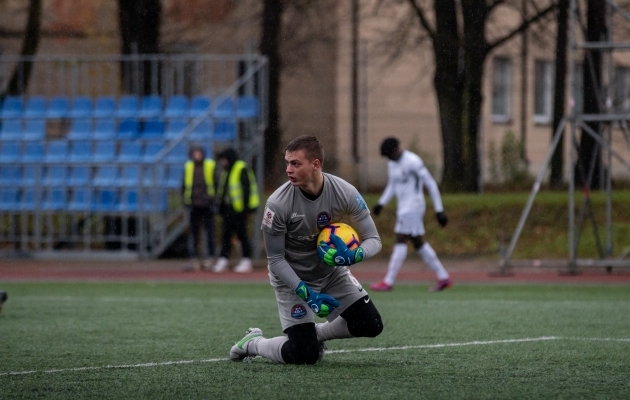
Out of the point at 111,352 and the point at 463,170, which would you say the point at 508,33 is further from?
the point at 111,352

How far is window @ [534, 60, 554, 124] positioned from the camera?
112ft

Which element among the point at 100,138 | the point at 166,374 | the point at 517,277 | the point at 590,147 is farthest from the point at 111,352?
the point at 590,147

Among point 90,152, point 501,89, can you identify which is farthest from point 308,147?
point 501,89

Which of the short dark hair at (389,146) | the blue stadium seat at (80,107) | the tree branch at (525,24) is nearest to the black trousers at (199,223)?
the blue stadium seat at (80,107)

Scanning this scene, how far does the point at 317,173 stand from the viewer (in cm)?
752

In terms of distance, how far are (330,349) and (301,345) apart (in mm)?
1290

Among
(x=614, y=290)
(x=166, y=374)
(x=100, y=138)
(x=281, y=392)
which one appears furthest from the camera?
(x=100, y=138)

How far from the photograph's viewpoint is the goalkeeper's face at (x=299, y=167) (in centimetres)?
738

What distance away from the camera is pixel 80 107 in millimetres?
23172

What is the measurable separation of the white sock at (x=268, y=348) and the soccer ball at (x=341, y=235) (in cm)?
86

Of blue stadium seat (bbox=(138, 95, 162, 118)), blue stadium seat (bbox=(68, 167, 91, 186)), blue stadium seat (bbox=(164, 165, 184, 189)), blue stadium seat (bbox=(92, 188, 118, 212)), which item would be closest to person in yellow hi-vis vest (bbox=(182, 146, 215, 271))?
blue stadium seat (bbox=(164, 165, 184, 189))

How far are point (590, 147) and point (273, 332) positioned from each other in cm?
1489

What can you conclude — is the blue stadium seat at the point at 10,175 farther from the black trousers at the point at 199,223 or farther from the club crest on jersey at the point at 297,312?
the club crest on jersey at the point at 297,312

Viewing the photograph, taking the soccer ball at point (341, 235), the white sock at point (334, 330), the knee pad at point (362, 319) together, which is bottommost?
the white sock at point (334, 330)
